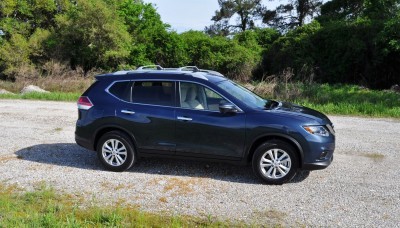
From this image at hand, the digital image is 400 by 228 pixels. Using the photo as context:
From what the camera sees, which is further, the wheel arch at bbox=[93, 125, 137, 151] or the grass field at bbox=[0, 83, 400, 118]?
the grass field at bbox=[0, 83, 400, 118]

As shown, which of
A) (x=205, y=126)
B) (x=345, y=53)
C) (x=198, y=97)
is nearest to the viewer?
(x=205, y=126)

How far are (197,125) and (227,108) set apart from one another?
1.90 ft

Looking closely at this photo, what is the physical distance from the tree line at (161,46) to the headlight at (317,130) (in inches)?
691

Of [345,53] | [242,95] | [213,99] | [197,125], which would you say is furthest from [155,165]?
[345,53]

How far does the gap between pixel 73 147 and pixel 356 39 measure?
21094 mm

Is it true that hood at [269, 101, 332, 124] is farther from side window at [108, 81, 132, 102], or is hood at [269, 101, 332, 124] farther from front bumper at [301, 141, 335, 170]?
side window at [108, 81, 132, 102]

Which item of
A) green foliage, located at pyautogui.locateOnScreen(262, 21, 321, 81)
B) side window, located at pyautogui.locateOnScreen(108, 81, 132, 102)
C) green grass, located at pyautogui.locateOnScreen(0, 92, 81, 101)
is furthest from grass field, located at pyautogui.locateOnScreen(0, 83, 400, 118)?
green foliage, located at pyautogui.locateOnScreen(262, 21, 321, 81)

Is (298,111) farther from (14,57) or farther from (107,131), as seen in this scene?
(14,57)

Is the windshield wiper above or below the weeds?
above

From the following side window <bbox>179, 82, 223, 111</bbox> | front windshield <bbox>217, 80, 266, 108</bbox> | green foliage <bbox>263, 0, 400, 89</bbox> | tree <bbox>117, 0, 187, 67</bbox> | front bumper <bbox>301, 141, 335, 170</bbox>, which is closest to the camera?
front bumper <bbox>301, 141, 335, 170</bbox>

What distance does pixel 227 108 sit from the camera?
6.64 meters

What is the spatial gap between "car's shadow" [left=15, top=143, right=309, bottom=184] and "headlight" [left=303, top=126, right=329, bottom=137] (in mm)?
848

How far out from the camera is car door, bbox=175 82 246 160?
6672mm

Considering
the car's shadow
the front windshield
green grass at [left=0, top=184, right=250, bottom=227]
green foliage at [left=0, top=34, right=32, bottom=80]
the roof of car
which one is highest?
green foliage at [left=0, top=34, right=32, bottom=80]
